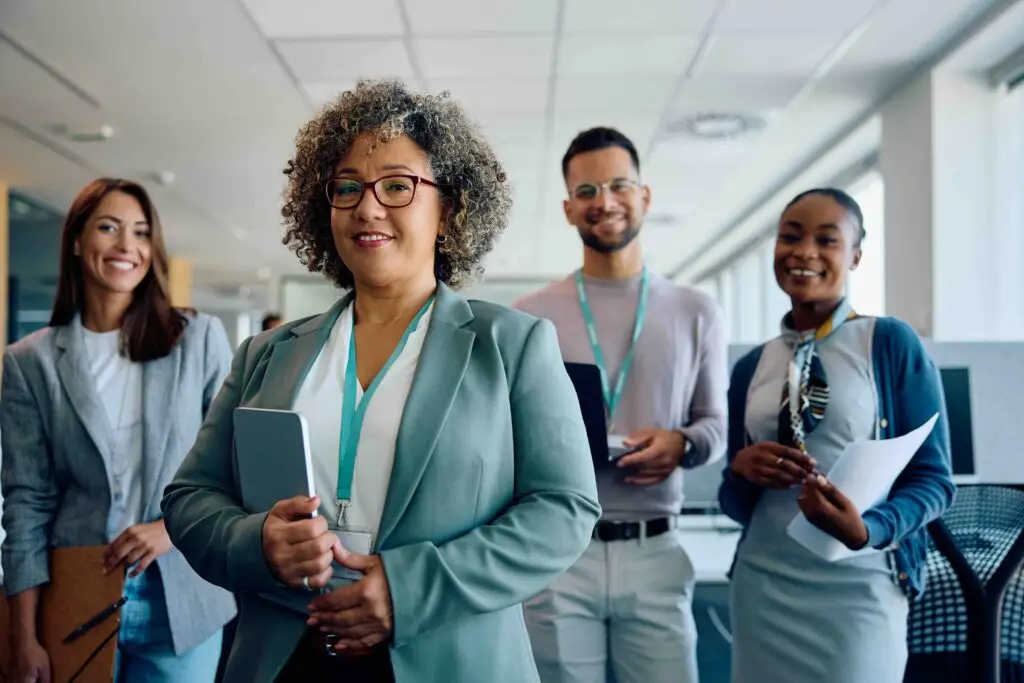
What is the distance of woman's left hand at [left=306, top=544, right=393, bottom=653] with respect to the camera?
2.96 ft

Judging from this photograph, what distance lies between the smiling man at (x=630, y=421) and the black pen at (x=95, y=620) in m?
0.77

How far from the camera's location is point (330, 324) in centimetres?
114

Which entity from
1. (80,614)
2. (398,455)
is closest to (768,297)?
(80,614)

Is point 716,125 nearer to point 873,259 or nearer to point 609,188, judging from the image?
point 873,259

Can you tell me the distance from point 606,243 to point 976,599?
1.11 m

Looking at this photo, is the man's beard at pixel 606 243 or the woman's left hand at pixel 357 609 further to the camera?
the man's beard at pixel 606 243

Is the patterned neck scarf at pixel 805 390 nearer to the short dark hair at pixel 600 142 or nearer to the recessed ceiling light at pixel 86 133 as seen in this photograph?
the short dark hair at pixel 600 142

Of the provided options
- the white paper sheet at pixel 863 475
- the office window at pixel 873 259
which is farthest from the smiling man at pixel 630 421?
the office window at pixel 873 259

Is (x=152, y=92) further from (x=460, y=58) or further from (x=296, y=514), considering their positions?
(x=296, y=514)

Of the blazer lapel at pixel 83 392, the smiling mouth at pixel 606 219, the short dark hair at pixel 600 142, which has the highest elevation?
the short dark hair at pixel 600 142

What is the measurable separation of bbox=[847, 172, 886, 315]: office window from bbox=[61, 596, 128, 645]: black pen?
178 inches

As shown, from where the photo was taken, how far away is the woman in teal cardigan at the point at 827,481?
1.47 metres

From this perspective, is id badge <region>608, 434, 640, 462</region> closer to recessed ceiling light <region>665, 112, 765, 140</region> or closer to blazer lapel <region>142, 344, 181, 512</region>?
blazer lapel <region>142, 344, 181, 512</region>

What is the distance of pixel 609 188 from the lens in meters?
1.81
